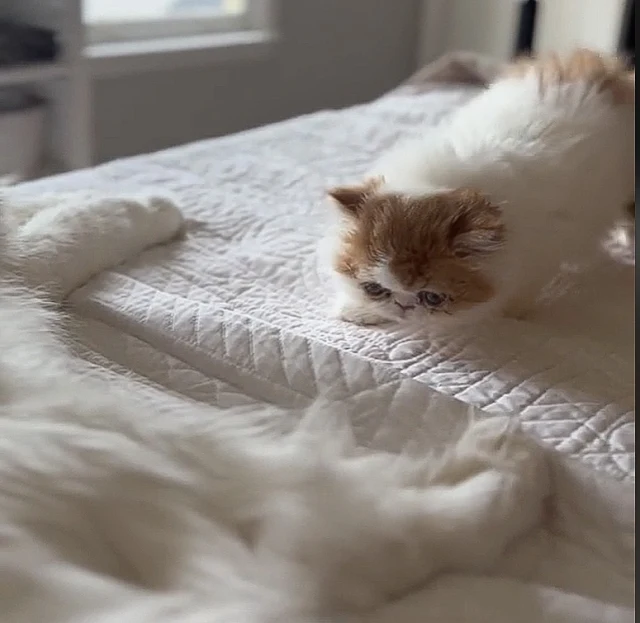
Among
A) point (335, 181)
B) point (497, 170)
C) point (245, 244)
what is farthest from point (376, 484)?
point (335, 181)

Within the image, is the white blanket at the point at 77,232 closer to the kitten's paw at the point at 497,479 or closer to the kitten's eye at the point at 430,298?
the kitten's eye at the point at 430,298

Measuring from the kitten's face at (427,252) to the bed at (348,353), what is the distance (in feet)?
0.13

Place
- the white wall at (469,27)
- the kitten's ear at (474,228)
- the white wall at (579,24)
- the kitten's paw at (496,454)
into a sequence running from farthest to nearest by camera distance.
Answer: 1. the white wall at (469,27)
2. the white wall at (579,24)
3. the kitten's ear at (474,228)
4. the kitten's paw at (496,454)

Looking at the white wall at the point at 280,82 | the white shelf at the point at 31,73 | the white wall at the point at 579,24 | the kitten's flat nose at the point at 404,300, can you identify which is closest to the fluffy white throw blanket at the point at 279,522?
the kitten's flat nose at the point at 404,300

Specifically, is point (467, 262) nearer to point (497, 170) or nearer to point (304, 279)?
point (497, 170)

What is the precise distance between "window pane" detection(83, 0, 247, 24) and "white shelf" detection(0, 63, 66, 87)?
30 centimetres

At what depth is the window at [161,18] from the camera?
2.28 meters

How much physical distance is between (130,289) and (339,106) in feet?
5.77

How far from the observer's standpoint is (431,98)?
193 centimetres

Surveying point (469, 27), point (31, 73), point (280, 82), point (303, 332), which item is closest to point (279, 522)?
point (303, 332)

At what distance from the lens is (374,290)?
97 cm

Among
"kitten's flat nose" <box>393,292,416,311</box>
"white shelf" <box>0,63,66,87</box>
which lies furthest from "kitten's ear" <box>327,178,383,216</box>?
"white shelf" <box>0,63,66,87</box>

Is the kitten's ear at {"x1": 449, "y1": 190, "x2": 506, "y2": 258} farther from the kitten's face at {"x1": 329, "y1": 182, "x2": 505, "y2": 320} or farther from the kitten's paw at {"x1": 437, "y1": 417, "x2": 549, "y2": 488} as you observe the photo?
the kitten's paw at {"x1": 437, "y1": 417, "x2": 549, "y2": 488}

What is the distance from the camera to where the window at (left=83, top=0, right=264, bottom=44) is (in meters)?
2.28
